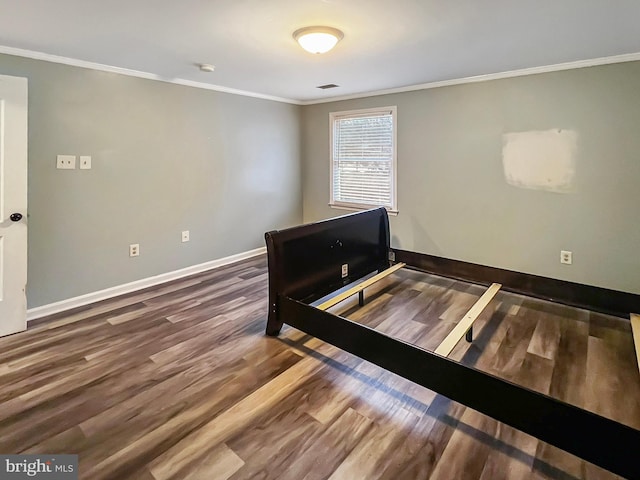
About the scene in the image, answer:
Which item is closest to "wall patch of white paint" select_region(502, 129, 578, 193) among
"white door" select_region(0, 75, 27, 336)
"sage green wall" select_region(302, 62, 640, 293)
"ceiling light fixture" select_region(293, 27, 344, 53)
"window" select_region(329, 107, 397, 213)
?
"sage green wall" select_region(302, 62, 640, 293)

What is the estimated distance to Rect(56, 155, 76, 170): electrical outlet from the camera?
3258mm

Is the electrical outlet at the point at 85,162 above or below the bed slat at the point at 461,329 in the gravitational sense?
above

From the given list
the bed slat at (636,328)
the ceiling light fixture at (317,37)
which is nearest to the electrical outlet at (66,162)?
the ceiling light fixture at (317,37)

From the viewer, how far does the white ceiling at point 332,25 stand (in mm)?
2193

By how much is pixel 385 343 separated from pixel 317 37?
82.1 inches

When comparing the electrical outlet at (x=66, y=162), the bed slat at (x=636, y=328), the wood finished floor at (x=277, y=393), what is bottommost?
the wood finished floor at (x=277, y=393)

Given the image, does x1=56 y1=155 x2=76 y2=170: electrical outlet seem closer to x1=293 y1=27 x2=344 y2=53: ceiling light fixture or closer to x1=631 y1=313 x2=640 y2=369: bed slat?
x1=293 y1=27 x2=344 y2=53: ceiling light fixture

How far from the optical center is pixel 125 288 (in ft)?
12.6

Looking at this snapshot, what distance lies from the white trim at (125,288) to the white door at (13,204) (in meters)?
0.29

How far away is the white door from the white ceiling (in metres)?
0.46

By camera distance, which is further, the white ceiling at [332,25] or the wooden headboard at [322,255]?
the wooden headboard at [322,255]

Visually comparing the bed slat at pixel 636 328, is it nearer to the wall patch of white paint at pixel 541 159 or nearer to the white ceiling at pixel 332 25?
the wall patch of white paint at pixel 541 159

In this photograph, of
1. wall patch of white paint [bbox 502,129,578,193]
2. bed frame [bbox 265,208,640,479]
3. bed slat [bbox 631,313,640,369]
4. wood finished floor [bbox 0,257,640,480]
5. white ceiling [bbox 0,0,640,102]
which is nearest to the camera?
bed frame [bbox 265,208,640,479]

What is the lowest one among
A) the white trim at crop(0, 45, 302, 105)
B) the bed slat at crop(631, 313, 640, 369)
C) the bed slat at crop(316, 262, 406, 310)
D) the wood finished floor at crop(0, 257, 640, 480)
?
the wood finished floor at crop(0, 257, 640, 480)
